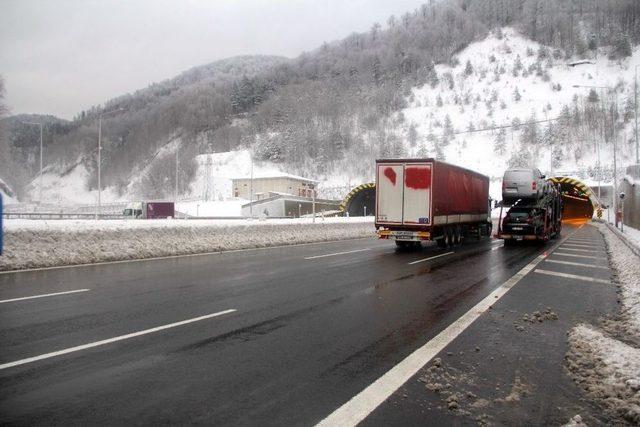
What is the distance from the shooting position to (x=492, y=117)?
138 metres

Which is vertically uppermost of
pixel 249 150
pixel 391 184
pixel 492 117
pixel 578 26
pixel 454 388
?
pixel 578 26

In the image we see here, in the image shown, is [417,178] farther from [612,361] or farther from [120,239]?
[612,361]

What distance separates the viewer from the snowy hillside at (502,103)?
387 ft

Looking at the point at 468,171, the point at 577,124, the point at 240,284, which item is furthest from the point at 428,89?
the point at 240,284

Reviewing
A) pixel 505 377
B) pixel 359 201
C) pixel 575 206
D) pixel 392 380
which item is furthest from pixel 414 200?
pixel 575 206

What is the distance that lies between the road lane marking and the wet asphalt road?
99 millimetres

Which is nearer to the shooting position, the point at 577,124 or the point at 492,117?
the point at 577,124

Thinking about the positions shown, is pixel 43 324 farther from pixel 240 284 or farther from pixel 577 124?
pixel 577 124

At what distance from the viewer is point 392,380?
4570 millimetres

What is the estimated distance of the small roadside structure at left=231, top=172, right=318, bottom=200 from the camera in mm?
92750

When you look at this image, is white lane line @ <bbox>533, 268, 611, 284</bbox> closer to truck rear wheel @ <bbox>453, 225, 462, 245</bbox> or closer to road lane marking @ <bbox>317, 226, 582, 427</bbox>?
road lane marking @ <bbox>317, 226, 582, 427</bbox>

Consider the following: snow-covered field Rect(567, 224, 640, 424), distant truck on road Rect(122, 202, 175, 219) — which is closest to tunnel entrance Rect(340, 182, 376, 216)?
distant truck on road Rect(122, 202, 175, 219)

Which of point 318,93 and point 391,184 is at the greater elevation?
point 318,93

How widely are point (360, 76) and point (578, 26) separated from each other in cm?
8995
